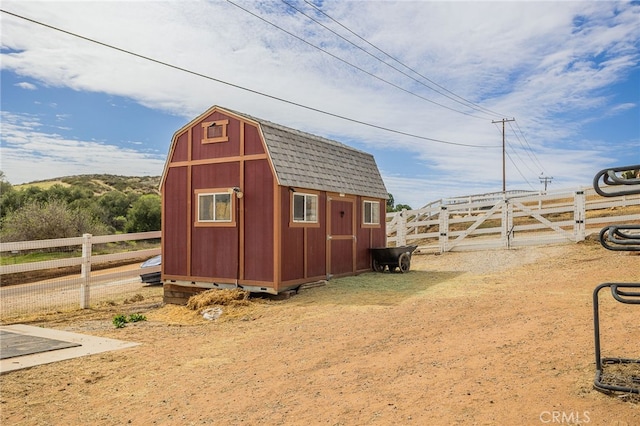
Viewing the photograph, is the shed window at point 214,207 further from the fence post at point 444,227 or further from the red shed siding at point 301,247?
the fence post at point 444,227

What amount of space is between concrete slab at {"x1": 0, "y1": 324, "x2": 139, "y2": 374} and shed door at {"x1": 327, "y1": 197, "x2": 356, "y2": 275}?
6533 millimetres

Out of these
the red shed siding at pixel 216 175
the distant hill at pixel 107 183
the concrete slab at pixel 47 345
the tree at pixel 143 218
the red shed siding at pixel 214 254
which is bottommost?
the concrete slab at pixel 47 345

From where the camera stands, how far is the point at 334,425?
12.4 feet

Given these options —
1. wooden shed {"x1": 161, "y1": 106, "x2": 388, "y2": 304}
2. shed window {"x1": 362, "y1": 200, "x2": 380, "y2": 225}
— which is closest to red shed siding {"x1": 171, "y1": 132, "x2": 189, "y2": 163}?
wooden shed {"x1": 161, "y1": 106, "x2": 388, "y2": 304}

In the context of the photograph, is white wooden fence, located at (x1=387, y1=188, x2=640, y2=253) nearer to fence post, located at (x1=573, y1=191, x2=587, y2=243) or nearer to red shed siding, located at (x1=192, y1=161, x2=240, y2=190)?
fence post, located at (x1=573, y1=191, x2=587, y2=243)

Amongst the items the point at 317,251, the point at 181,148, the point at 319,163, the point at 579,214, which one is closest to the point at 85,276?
the point at 181,148

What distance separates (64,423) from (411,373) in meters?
3.44

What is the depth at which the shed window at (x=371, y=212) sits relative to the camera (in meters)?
14.9

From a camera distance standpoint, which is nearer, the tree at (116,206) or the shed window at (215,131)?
the shed window at (215,131)

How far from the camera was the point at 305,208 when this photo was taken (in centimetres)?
1181

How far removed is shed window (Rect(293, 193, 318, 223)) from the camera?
1150 centimetres

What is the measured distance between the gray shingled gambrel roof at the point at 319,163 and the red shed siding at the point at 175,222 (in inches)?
104

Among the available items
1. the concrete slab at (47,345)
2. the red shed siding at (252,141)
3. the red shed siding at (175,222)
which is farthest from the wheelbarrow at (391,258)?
the concrete slab at (47,345)

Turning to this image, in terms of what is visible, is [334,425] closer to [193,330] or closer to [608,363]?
[608,363]
